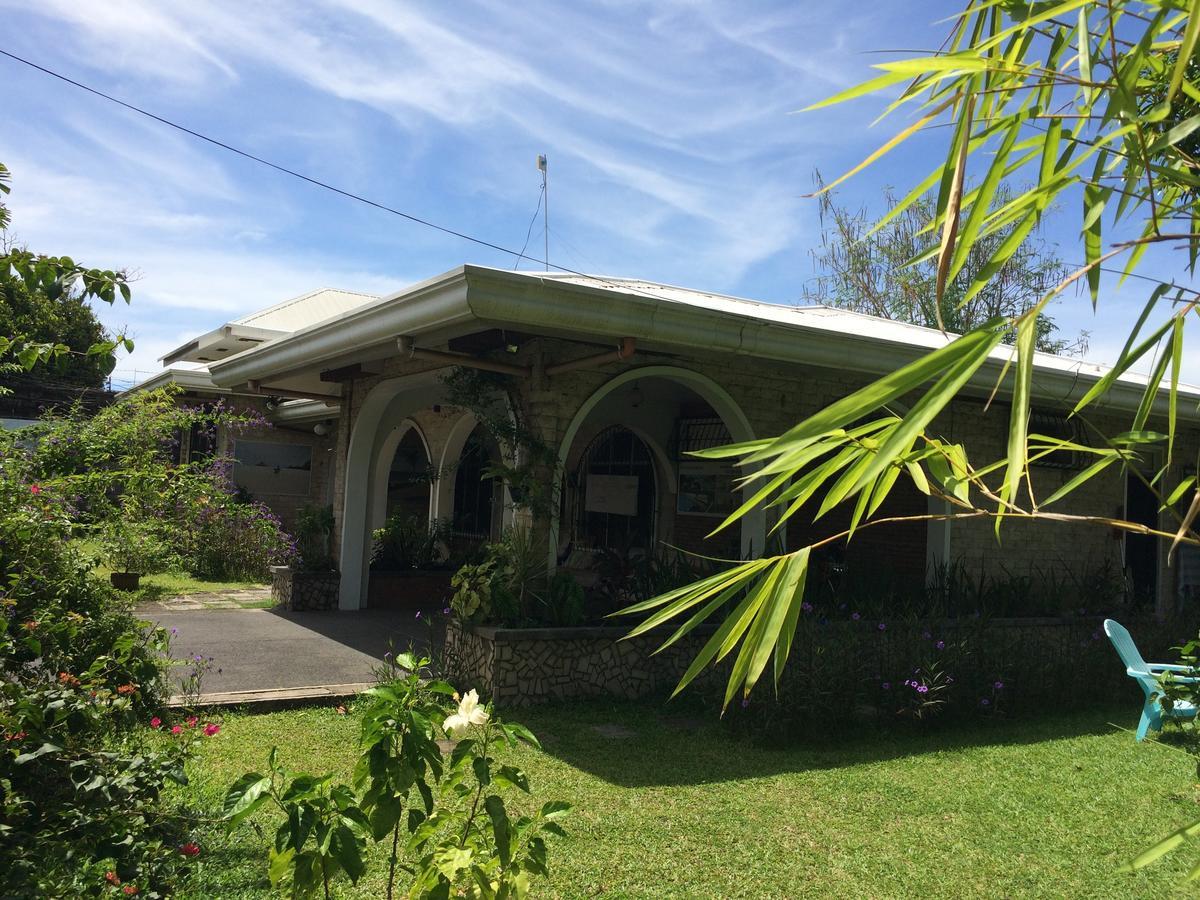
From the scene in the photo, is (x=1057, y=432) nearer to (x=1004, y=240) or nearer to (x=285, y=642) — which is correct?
(x=285, y=642)

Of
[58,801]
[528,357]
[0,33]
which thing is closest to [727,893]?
[58,801]

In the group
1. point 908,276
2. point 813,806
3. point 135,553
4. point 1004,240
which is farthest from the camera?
point 908,276

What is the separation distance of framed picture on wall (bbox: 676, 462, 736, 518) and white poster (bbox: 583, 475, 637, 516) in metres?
0.82

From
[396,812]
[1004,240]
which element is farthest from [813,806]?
[1004,240]

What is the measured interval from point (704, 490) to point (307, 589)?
5350 mm

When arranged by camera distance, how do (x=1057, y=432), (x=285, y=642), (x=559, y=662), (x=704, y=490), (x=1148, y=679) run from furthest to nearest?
(x=704, y=490)
(x=1057, y=432)
(x=285, y=642)
(x=559, y=662)
(x=1148, y=679)

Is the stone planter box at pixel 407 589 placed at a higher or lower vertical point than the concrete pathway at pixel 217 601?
higher

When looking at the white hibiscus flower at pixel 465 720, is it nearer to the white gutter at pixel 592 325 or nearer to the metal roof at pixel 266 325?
the white gutter at pixel 592 325

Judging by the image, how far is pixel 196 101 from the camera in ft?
35.3

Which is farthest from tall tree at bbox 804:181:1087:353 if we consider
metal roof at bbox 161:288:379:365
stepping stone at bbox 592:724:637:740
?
stepping stone at bbox 592:724:637:740

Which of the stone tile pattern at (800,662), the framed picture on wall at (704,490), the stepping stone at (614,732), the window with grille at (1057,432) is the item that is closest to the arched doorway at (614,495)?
the framed picture on wall at (704,490)

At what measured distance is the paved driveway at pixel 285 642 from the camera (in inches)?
306

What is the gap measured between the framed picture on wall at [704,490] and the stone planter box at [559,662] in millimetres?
5029

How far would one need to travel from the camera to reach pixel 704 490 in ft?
42.8
